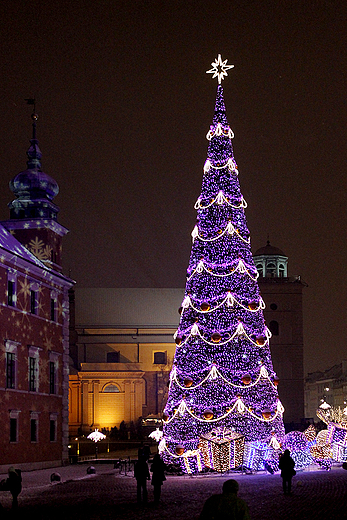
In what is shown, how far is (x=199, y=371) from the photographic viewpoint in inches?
1177

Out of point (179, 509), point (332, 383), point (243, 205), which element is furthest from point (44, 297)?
point (332, 383)

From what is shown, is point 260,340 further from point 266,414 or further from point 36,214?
point 36,214

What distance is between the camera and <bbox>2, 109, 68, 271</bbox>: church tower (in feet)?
146

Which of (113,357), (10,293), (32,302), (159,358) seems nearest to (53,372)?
(32,302)

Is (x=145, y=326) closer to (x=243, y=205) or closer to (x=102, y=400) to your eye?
(x=102, y=400)

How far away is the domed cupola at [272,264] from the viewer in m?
90.4

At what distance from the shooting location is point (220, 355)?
1181 inches

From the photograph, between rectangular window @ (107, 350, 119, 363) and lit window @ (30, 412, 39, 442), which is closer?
lit window @ (30, 412, 39, 442)

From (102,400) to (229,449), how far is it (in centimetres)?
5013

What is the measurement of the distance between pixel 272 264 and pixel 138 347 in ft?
55.5

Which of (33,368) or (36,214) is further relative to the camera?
(36,214)

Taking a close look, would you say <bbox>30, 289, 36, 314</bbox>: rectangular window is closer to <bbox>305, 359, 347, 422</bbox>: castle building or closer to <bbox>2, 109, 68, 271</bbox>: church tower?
<bbox>2, 109, 68, 271</bbox>: church tower

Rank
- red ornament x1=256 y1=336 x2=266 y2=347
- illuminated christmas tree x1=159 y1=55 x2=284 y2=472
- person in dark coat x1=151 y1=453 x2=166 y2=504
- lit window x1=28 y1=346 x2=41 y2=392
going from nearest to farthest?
person in dark coat x1=151 y1=453 x2=166 y2=504 < illuminated christmas tree x1=159 y1=55 x2=284 y2=472 < red ornament x1=256 y1=336 x2=266 y2=347 < lit window x1=28 y1=346 x2=41 y2=392

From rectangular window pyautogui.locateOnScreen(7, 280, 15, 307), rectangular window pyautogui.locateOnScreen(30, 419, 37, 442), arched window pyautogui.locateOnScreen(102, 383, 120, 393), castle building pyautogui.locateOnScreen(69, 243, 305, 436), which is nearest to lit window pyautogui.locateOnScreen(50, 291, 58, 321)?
rectangular window pyautogui.locateOnScreen(7, 280, 15, 307)
